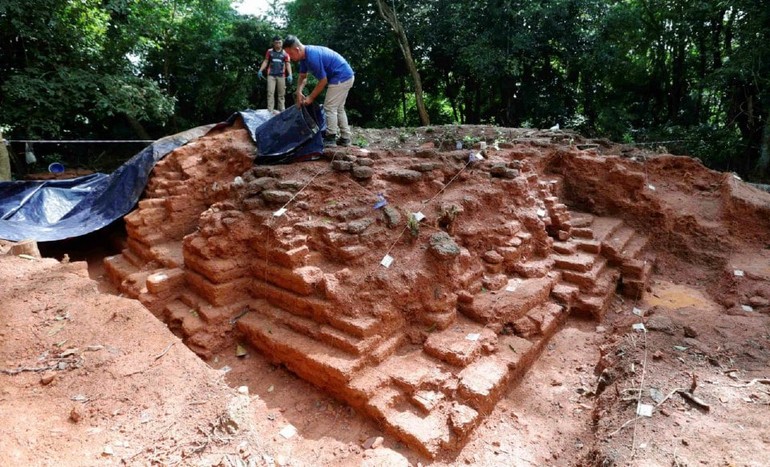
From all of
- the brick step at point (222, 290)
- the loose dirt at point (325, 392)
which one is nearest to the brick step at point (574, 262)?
the loose dirt at point (325, 392)

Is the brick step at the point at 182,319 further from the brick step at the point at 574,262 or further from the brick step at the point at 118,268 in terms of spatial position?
the brick step at the point at 574,262

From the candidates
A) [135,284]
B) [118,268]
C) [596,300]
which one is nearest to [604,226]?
[596,300]

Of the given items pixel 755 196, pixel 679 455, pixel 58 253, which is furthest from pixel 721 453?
pixel 58 253

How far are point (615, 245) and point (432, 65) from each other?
11.2 m

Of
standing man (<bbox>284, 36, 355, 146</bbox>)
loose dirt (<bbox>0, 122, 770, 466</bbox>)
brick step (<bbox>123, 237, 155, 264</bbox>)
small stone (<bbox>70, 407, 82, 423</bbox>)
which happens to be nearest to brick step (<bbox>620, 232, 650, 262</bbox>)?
loose dirt (<bbox>0, 122, 770, 466</bbox>)

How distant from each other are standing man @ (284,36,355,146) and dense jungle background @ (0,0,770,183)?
20.0 feet

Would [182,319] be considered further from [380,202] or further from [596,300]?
[596,300]

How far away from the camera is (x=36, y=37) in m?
7.77

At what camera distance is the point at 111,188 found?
6.12 m

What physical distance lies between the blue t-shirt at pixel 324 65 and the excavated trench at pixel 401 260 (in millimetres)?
992

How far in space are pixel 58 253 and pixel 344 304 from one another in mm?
5314

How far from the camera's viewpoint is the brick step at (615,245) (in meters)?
5.51

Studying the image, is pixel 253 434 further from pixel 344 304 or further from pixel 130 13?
pixel 130 13

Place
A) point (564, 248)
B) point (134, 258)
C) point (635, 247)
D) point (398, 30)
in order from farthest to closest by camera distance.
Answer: point (398, 30)
point (635, 247)
point (134, 258)
point (564, 248)
